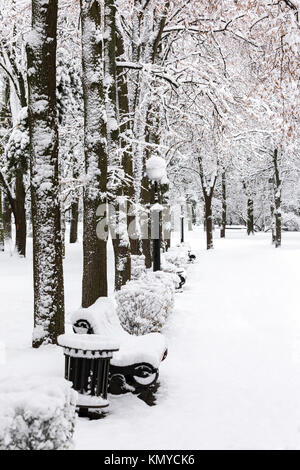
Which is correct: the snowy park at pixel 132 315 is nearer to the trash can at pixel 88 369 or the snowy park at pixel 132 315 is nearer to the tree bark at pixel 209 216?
the trash can at pixel 88 369

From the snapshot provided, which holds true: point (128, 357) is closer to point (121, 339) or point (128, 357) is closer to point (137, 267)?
point (121, 339)

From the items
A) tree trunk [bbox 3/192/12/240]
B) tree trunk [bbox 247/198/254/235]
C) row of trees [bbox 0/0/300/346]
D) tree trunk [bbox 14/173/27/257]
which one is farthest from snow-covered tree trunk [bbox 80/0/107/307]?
tree trunk [bbox 247/198/254/235]

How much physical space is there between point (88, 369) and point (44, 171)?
2972 mm

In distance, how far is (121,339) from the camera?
618cm

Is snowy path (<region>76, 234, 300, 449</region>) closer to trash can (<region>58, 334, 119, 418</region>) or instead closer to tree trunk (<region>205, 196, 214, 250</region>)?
trash can (<region>58, 334, 119, 418</region>)

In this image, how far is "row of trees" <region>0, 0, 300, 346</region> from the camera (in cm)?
639

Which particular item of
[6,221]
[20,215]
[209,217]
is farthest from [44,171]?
[209,217]

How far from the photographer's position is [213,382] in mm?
6070

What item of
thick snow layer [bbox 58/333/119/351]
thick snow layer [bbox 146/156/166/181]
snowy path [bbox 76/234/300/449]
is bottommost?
snowy path [bbox 76/234/300/449]

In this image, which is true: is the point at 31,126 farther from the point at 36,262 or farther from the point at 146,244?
the point at 146,244

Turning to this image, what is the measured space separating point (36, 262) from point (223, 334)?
406cm

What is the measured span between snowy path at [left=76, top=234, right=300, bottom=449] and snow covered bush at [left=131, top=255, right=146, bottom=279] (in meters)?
1.94

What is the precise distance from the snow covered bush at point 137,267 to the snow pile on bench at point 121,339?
21.4 feet

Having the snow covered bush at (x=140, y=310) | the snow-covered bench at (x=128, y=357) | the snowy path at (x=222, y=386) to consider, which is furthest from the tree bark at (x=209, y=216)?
the snow-covered bench at (x=128, y=357)
